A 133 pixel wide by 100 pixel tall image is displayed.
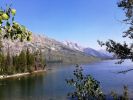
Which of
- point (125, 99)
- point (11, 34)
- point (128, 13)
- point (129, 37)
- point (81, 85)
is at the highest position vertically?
point (128, 13)

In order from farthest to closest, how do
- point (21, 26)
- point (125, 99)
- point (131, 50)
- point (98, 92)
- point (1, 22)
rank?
point (125, 99) → point (131, 50) → point (98, 92) → point (21, 26) → point (1, 22)

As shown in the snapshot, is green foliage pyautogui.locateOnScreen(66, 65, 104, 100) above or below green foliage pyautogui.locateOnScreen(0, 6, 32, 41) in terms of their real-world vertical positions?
below

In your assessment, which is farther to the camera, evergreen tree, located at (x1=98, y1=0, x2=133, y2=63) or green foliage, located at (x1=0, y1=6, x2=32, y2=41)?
evergreen tree, located at (x1=98, y1=0, x2=133, y2=63)

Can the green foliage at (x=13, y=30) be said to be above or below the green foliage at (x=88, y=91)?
above

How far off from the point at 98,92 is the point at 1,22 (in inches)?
476

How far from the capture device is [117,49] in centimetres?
1809

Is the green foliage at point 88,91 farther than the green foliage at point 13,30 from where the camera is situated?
Yes

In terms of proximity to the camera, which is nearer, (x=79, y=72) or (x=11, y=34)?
(x=11, y=34)

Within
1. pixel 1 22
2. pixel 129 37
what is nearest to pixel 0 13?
pixel 1 22

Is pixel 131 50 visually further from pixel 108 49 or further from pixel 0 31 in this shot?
pixel 0 31

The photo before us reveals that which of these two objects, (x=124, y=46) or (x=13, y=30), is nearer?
(x=13, y=30)

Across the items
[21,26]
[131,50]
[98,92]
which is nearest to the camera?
[21,26]

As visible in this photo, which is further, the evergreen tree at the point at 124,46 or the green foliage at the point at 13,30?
the evergreen tree at the point at 124,46

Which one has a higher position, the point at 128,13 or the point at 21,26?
the point at 128,13
